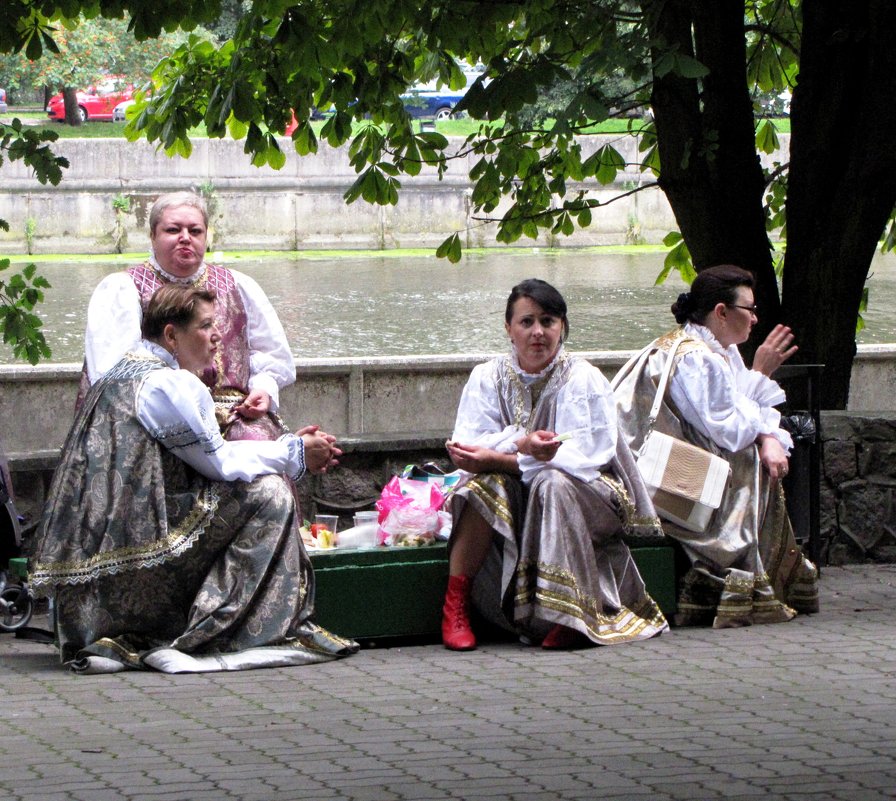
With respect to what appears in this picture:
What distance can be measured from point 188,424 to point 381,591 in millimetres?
1080

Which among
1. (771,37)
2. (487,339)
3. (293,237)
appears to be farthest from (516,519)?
(293,237)

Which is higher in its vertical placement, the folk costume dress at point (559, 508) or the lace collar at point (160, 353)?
the lace collar at point (160, 353)

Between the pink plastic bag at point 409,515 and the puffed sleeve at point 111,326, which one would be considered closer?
the puffed sleeve at point 111,326

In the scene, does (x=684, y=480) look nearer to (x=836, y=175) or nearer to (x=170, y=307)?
(x=170, y=307)

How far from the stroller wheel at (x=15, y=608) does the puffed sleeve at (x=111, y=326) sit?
88 cm

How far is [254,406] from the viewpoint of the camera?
6.79 m

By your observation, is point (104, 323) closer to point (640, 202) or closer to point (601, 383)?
point (601, 383)

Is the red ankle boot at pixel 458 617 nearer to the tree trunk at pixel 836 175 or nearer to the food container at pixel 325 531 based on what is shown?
the food container at pixel 325 531

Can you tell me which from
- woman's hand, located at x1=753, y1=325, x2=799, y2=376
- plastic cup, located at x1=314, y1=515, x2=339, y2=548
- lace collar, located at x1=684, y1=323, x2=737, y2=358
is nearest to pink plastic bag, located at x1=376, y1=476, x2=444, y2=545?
plastic cup, located at x1=314, y1=515, x2=339, y2=548

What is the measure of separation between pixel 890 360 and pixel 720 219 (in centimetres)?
281

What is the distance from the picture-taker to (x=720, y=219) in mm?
8500

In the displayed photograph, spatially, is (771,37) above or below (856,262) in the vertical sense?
above

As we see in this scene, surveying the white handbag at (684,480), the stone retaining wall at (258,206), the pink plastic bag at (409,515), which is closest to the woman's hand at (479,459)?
the pink plastic bag at (409,515)

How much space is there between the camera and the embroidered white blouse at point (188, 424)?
607cm
